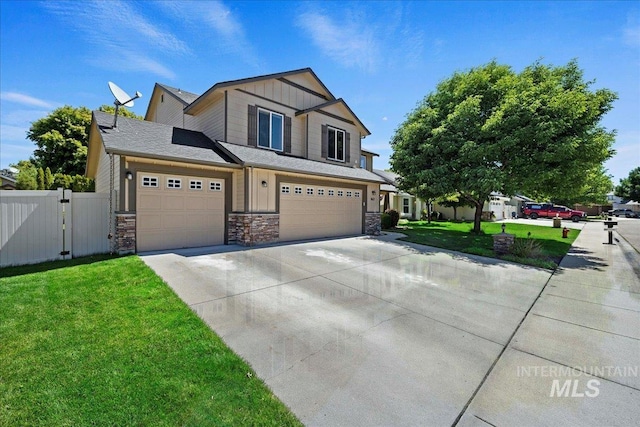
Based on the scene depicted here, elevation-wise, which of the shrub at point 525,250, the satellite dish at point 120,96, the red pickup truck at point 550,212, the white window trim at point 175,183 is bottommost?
the shrub at point 525,250

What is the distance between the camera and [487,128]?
11719 mm

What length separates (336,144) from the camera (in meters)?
15.4

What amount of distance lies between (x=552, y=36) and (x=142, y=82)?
60.4ft

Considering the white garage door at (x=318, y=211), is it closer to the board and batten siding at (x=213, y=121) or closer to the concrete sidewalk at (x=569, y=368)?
the board and batten siding at (x=213, y=121)

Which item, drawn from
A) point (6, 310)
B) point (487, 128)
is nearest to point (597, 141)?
point (487, 128)

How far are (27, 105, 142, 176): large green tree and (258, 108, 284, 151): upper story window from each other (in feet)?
56.7

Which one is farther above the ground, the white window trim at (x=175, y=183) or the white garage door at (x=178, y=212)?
the white window trim at (x=175, y=183)

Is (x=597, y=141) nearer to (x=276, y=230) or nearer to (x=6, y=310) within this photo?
(x=276, y=230)

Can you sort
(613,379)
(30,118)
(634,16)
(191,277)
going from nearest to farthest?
1. (613,379)
2. (191,277)
3. (634,16)
4. (30,118)

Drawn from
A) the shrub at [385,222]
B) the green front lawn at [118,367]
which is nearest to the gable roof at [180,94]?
the green front lawn at [118,367]

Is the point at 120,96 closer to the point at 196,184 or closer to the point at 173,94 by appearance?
the point at 196,184

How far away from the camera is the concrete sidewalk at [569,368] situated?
241cm

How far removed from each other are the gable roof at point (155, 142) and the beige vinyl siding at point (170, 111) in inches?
145

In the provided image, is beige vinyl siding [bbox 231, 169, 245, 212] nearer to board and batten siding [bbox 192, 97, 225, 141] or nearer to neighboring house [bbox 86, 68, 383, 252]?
neighboring house [bbox 86, 68, 383, 252]
